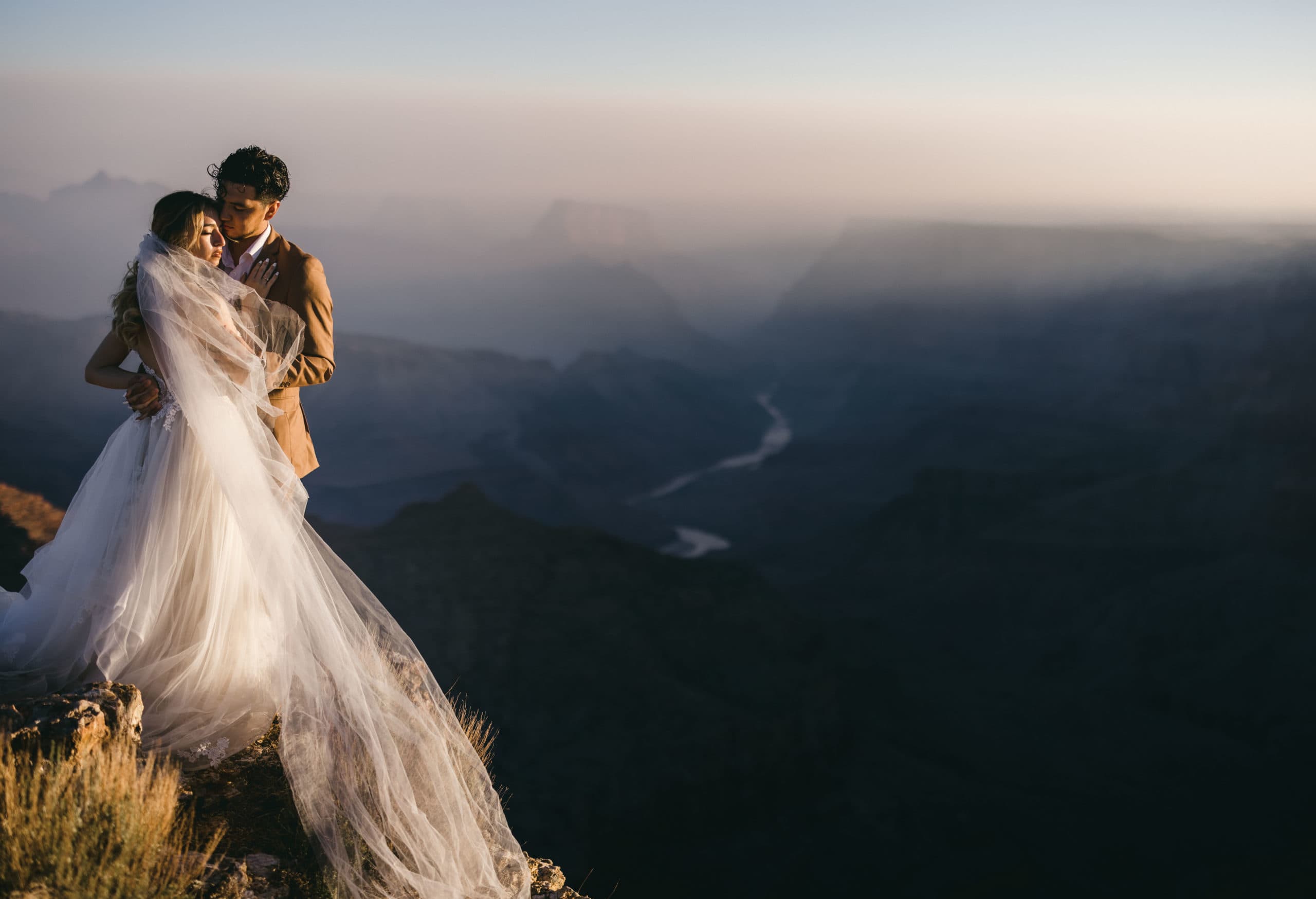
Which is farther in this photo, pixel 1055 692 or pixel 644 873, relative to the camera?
pixel 1055 692

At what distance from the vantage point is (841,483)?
475 feet

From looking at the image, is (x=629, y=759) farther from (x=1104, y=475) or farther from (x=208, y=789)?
(x=1104, y=475)

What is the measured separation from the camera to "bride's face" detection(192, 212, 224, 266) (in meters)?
3.73

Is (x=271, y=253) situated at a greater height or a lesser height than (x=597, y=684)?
greater

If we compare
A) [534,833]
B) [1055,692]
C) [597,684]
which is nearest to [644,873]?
[534,833]

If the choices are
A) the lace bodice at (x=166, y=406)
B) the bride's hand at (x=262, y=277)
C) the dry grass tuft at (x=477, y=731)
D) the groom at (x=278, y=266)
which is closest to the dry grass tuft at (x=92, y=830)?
the lace bodice at (x=166, y=406)

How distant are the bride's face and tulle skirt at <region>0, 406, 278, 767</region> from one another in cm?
64

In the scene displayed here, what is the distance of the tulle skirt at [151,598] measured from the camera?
147 inches

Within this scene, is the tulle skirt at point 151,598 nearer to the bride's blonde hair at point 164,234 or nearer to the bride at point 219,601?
the bride at point 219,601

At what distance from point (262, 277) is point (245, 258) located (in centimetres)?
→ 14

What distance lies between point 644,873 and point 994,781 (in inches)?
965

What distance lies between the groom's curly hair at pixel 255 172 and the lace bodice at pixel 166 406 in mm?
808

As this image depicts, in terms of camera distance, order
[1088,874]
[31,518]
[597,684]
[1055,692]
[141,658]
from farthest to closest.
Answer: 1. [1055,692]
2. [597,684]
3. [1088,874]
4. [31,518]
5. [141,658]

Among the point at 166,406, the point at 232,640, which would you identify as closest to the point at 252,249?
the point at 166,406
